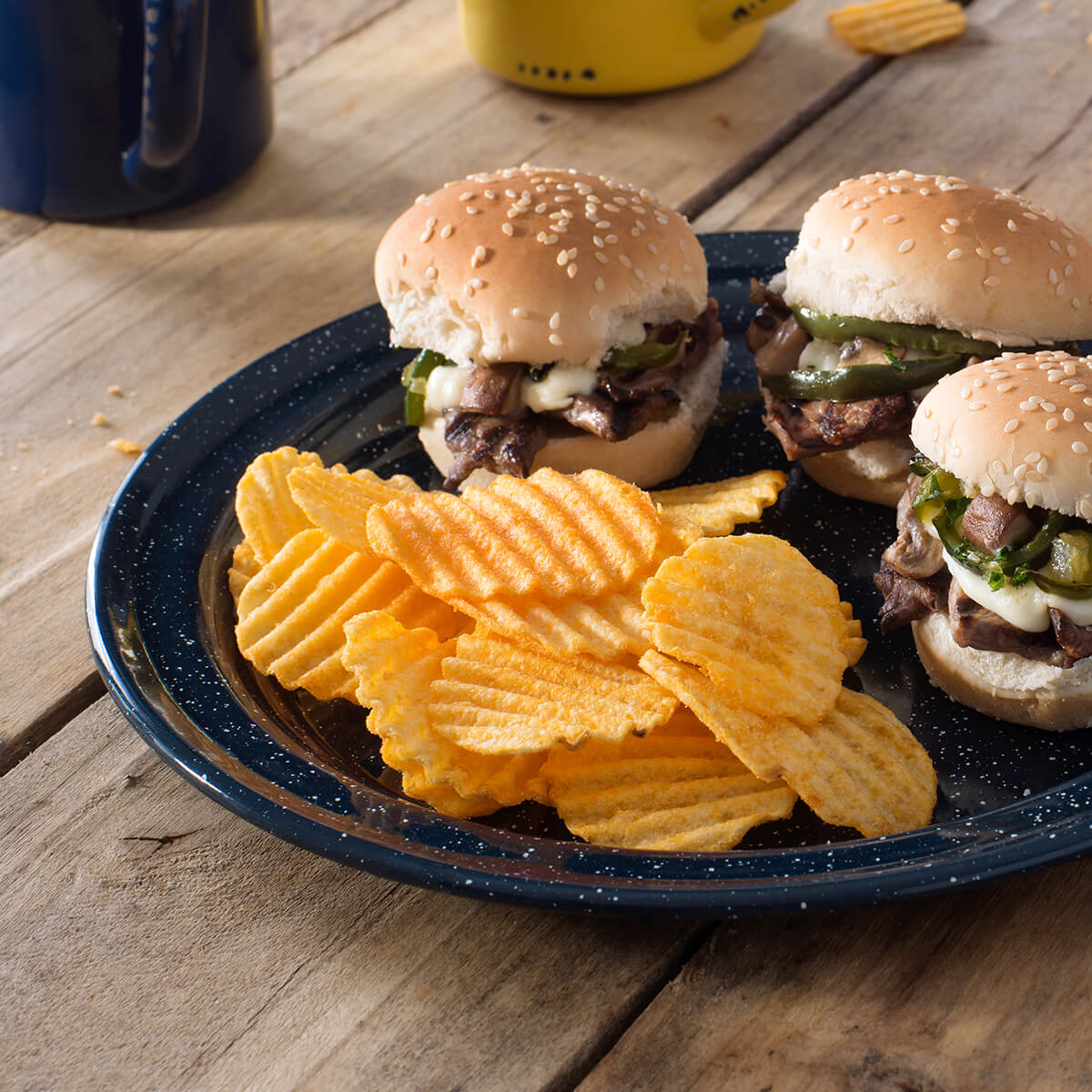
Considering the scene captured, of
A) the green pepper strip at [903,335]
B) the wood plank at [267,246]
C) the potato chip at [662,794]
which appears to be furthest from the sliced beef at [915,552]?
the wood plank at [267,246]

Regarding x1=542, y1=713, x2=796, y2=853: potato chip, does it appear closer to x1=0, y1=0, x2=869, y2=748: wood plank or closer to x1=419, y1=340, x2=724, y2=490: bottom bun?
x1=419, y1=340, x2=724, y2=490: bottom bun

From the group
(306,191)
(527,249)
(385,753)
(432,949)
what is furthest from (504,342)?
(306,191)

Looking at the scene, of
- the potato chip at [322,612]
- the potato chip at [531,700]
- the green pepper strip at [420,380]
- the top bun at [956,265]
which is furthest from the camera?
the green pepper strip at [420,380]

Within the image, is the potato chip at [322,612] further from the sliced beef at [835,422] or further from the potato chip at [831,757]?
the sliced beef at [835,422]

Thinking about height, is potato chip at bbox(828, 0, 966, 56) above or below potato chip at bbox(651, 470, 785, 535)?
above

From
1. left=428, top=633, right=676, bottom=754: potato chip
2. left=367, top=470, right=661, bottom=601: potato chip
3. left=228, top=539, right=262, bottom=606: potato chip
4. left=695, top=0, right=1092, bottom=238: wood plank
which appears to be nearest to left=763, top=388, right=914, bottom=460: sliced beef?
left=367, top=470, right=661, bottom=601: potato chip
